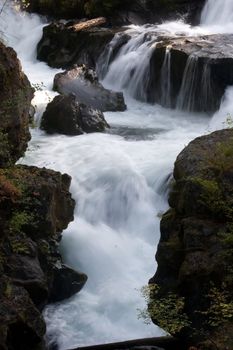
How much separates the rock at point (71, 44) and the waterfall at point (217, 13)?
4375 mm

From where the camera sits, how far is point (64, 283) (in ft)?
28.9

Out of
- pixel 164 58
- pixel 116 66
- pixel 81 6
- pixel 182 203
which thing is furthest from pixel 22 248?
pixel 81 6

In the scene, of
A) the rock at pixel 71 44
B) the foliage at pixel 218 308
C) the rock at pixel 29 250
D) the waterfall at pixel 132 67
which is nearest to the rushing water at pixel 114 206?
the rock at pixel 29 250

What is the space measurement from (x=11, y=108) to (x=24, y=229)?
74.5 inches

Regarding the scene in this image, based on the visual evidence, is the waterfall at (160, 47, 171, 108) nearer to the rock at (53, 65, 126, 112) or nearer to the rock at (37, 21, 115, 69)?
the rock at (53, 65, 126, 112)

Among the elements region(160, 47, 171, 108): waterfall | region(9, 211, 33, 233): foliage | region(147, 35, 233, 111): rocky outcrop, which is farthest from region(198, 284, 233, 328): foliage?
region(160, 47, 171, 108): waterfall

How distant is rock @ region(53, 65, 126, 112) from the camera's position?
1712 centimetres

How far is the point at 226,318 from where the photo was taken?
18.4ft

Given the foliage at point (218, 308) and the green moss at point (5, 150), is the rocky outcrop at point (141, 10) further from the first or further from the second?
the foliage at point (218, 308)

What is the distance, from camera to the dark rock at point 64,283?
873 centimetres

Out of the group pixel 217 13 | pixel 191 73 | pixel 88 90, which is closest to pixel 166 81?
pixel 191 73

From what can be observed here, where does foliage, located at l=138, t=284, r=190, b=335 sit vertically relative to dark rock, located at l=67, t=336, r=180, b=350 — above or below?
above

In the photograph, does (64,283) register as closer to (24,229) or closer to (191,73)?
(24,229)

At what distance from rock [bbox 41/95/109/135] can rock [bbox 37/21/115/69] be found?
6.26 m
